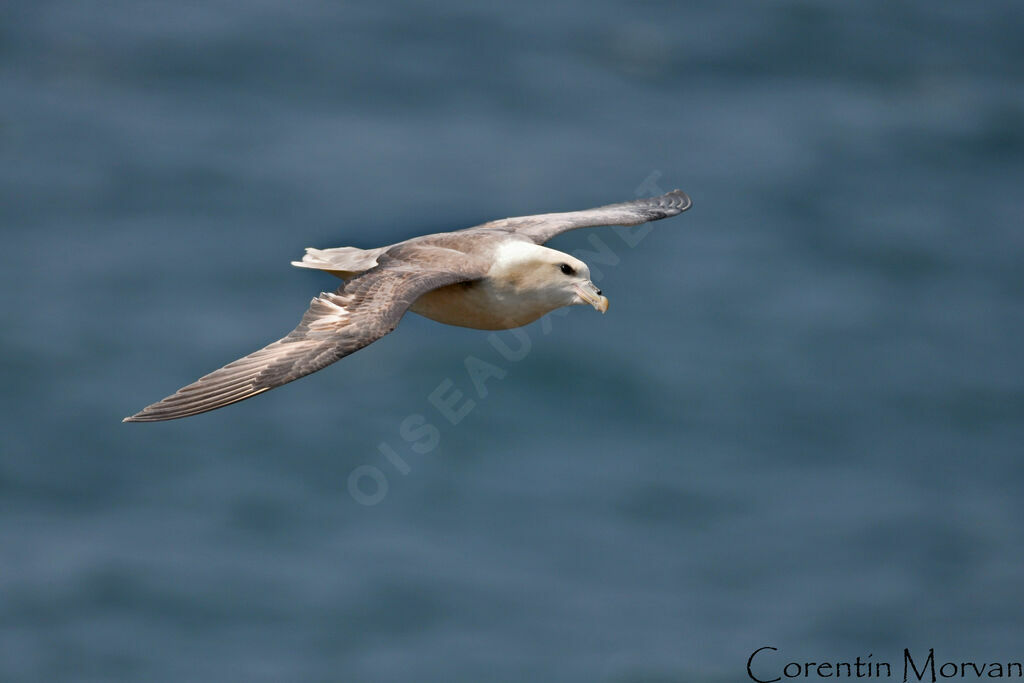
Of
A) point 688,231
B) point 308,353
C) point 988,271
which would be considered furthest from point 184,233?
point 308,353

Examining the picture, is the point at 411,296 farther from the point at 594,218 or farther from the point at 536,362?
the point at 536,362

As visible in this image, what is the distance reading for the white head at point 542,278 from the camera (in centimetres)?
1231

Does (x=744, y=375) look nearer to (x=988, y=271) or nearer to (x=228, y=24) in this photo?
(x=988, y=271)

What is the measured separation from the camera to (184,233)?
52188mm

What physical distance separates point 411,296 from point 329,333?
2.34 ft

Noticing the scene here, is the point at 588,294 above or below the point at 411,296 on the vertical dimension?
above

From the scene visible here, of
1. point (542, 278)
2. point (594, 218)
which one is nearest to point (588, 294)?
point (542, 278)

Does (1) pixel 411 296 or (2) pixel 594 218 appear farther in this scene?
(2) pixel 594 218

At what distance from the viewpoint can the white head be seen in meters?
12.3

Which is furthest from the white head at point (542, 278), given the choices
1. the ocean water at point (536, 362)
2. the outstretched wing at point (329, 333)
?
the ocean water at point (536, 362)

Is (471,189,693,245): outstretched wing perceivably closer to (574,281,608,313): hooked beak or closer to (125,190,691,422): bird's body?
(125,190,691,422): bird's body

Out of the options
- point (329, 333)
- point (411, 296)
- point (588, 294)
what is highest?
→ point (588, 294)

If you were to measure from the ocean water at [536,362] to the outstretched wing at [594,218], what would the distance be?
22212 millimetres

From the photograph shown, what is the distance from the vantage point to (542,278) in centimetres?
1232
